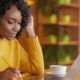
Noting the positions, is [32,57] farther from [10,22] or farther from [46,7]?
[46,7]

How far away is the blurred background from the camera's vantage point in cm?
429

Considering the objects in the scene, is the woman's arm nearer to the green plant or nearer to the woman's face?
the woman's face

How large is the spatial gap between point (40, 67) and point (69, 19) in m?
3.00

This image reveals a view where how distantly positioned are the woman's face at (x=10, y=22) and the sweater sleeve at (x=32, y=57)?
0.80 feet

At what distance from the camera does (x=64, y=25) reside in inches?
176

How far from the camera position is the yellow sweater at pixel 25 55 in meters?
1.56

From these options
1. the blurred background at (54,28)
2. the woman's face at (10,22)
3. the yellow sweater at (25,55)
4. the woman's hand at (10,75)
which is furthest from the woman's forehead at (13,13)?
→ the blurred background at (54,28)

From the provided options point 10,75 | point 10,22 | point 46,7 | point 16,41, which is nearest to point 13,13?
point 10,22

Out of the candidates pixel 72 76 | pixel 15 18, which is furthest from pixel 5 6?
pixel 72 76

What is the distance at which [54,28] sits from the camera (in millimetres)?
4363

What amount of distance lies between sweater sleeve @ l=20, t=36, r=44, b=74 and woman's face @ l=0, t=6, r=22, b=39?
24cm

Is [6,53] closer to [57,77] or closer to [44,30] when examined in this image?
[57,77]

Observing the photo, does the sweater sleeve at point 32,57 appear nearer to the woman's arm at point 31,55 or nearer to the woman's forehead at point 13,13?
the woman's arm at point 31,55

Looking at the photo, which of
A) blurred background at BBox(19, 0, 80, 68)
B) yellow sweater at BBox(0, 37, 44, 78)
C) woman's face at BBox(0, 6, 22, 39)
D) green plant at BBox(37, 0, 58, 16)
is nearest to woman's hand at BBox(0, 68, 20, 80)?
woman's face at BBox(0, 6, 22, 39)
